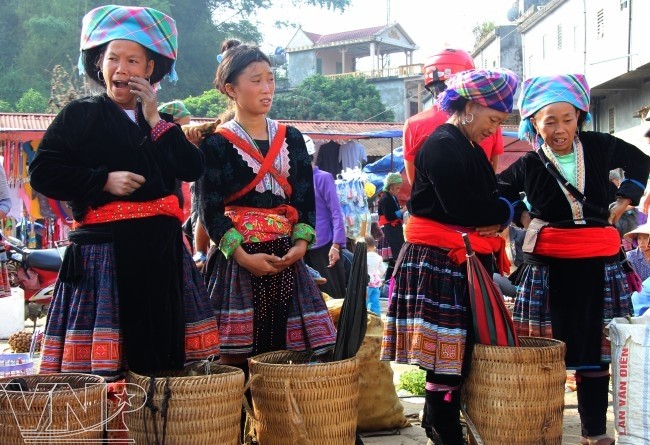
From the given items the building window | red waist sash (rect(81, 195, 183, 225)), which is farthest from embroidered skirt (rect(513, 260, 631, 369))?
the building window

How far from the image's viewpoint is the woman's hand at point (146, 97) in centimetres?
327

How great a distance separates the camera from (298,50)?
184ft

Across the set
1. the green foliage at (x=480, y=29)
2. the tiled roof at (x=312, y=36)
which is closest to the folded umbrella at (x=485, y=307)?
the green foliage at (x=480, y=29)

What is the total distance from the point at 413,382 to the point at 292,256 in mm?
2261

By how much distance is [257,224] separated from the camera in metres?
3.76

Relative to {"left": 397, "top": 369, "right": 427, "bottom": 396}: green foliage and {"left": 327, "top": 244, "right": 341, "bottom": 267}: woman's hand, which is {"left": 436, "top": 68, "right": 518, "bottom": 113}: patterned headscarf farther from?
{"left": 327, "top": 244, "right": 341, "bottom": 267}: woman's hand

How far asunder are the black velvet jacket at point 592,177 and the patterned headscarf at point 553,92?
7.3 inches

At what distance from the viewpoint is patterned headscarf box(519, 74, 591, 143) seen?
13.4 ft

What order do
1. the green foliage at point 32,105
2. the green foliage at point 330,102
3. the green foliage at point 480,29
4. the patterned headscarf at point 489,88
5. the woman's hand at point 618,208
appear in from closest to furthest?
the patterned headscarf at point 489,88, the woman's hand at point 618,208, the green foliage at point 32,105, the green foliage at point 330,102, the green foliage at point 480,29

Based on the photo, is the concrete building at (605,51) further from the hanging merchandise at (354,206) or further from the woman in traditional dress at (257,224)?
the woman in traditional dress at (257,224)

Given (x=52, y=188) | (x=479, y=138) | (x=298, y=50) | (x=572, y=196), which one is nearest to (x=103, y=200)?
(x=52, y=188)

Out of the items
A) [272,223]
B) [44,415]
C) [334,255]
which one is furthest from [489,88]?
[334,255]

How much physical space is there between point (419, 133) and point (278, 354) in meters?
1.64

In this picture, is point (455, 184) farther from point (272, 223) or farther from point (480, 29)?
point (480, 29)
